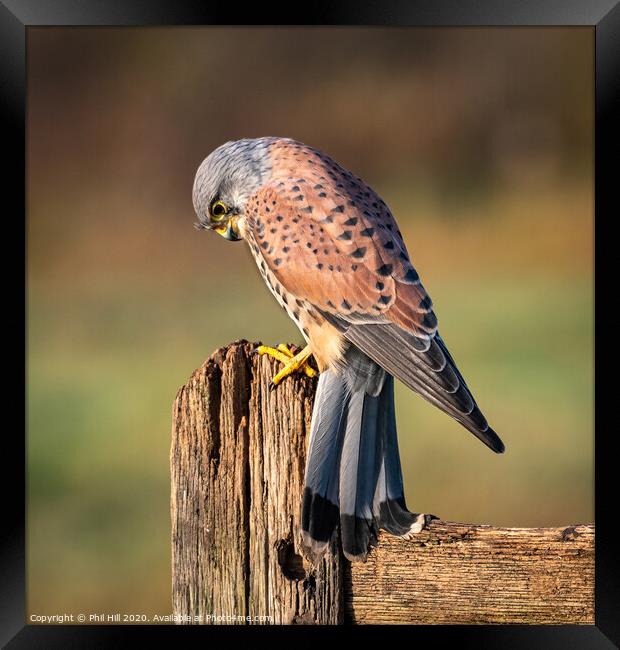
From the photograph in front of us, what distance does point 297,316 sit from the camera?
284 cm

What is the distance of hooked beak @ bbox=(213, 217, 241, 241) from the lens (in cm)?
299

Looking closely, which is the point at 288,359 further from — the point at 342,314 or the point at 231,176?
the point at 231,176

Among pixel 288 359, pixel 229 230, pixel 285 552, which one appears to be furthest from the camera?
pixel 229 230

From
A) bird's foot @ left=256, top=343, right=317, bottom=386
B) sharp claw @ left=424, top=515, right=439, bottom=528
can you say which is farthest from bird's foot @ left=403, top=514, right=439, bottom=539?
bird's foot @ left=256, top=343, right=317, bottom=386

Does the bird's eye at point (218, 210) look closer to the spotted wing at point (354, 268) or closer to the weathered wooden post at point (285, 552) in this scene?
the spotted wing at point (354, 268)

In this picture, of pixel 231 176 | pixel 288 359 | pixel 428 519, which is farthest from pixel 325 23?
pixel 428 519

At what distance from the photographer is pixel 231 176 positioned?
2.90 meters

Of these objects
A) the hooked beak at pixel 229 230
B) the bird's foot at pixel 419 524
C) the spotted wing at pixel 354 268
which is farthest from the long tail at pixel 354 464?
the hooked beak at pixel 229 230

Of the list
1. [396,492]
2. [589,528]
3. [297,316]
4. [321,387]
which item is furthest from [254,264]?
[589,528]

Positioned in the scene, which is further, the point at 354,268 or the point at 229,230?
the point at 229,230

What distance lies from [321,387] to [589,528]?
0.92 metres

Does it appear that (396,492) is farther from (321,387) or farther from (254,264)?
(254,264)

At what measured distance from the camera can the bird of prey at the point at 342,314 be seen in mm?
2324

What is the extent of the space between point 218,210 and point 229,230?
9 cm
